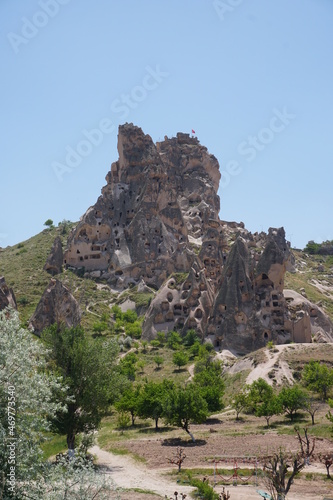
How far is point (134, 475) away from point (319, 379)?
21.5m

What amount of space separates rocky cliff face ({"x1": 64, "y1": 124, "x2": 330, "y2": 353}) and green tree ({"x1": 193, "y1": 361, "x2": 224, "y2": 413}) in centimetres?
773

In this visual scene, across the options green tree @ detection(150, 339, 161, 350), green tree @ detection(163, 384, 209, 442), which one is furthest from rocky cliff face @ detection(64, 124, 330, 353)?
green tree @ detection(163, 384, 209, 442)

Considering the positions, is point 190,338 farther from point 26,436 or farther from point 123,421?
point 26,436

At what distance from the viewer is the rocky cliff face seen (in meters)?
61.2

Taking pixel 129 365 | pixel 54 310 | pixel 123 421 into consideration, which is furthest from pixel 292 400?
pixel 54 310

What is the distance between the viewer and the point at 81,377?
90.3 ft

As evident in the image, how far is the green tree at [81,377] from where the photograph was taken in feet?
88.7

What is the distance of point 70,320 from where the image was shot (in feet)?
220

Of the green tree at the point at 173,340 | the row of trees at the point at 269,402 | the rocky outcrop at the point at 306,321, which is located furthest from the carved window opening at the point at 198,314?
the row of trees at the point at 269,402

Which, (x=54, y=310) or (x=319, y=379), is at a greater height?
(x=54, y=310)

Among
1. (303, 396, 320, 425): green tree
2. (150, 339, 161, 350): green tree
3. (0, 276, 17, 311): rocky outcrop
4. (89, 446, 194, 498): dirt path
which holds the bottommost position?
(89, 446, 194, 498): dirt path

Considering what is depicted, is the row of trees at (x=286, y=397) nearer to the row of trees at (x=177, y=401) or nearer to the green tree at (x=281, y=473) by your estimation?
the row of trees at (x=177, y=401)

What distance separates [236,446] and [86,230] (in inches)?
2802

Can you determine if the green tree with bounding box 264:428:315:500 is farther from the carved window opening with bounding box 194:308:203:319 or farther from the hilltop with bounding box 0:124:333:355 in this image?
the carved window opening with bounding box 194:308:203:319
